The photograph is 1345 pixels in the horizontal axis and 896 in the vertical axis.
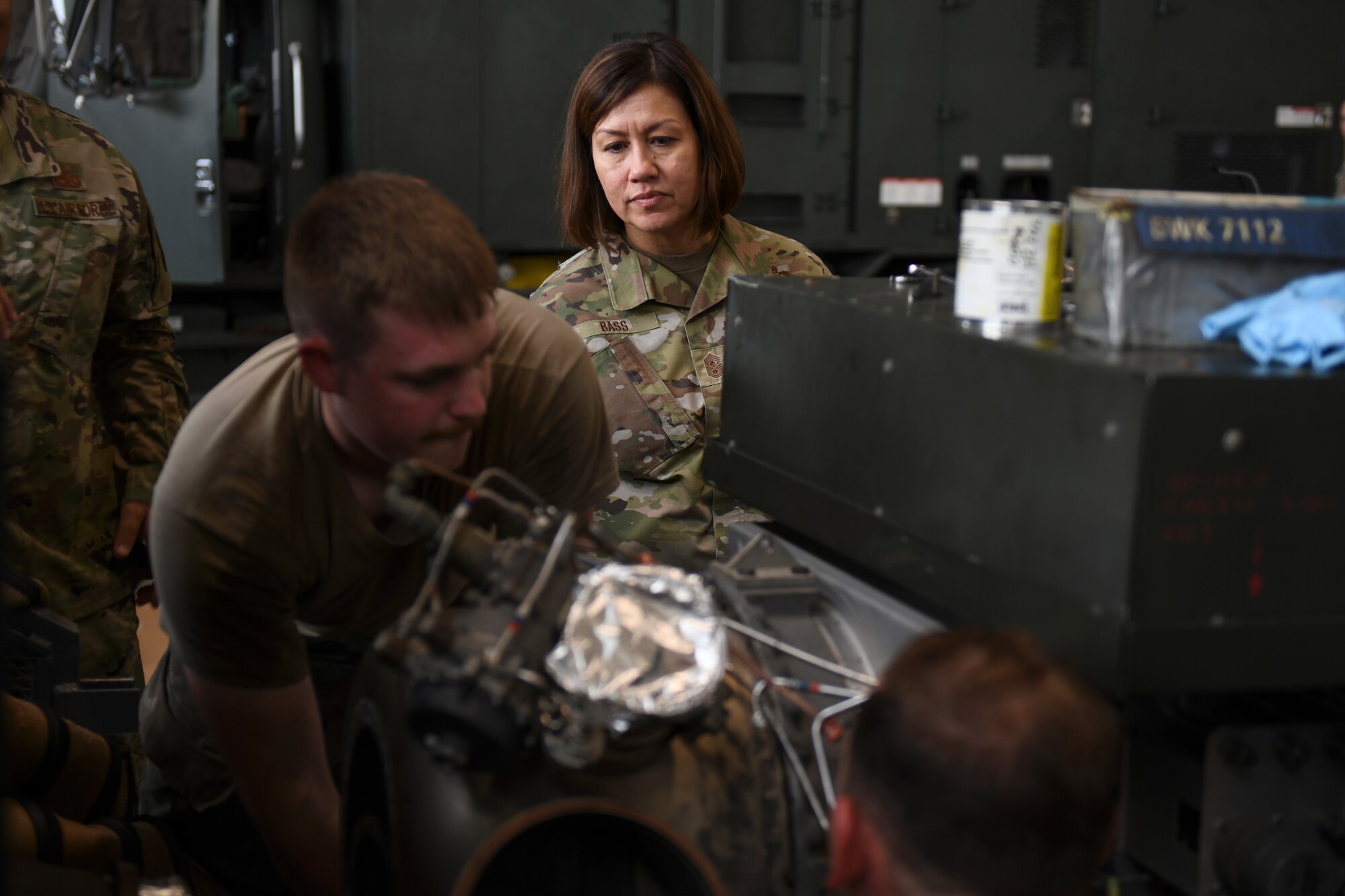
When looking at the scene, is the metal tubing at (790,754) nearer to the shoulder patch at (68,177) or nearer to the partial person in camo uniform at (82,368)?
the partial person in camo uniform at (82,368)

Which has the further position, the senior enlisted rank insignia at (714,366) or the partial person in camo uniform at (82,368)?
the senior enlisted rank insignia at (714,366)

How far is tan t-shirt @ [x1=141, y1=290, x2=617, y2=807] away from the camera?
1.50 metres

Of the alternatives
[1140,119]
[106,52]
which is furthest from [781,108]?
[106,52]

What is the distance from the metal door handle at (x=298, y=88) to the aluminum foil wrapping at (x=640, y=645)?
358 cm

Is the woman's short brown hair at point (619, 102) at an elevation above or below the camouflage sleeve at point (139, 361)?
above

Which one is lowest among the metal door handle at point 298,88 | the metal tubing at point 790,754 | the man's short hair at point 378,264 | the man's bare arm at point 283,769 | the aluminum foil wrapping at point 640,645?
the man's bare arm at point 283,769

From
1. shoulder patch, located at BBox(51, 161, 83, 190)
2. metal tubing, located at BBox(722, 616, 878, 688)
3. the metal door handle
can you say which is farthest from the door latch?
metal tubing, located at BBox(722, 616, 878, 688)

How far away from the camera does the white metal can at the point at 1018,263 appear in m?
1.30

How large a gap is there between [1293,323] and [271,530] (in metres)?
1.04

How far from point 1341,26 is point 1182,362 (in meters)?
5.16

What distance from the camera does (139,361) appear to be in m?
2.49

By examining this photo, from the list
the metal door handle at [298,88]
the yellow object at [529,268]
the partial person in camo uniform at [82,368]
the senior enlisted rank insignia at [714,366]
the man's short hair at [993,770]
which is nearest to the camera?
the man's short hair at [993,770]

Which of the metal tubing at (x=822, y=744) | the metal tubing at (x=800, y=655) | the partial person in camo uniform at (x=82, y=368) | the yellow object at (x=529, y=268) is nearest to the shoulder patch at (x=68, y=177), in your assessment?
the partial person in camo uniform at (x=82, y=368)

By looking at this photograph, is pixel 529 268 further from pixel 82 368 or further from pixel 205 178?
pixel 82 368
